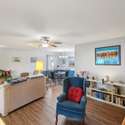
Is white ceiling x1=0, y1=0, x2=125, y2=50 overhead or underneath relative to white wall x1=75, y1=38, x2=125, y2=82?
overhead

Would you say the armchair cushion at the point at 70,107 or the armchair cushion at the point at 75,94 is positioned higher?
the armchair cushion at the point at 75,94

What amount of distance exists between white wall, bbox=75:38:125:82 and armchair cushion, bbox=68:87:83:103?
170cm

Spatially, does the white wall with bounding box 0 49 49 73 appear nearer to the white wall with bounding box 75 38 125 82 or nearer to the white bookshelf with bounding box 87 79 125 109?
the white wall with bounding box 75 38 125 82

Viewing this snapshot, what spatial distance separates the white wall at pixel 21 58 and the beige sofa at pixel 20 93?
392cm

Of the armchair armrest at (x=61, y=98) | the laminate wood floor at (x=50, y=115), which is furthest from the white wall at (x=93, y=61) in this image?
the armchair armrest at (x=61, y=98)

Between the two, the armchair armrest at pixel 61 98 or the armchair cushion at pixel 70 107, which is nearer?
the armchair cushion at pixel 70 107

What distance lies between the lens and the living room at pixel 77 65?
7.09 feet

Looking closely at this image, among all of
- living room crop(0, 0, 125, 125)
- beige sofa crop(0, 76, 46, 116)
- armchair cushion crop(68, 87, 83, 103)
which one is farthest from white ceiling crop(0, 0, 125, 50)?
beige sofa crop(0, 76, 46, 116)

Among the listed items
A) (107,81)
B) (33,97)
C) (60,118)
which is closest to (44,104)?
(33,97)

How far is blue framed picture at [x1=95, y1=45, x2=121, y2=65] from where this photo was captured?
432cm

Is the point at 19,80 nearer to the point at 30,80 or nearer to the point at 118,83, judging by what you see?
the point at 30,80

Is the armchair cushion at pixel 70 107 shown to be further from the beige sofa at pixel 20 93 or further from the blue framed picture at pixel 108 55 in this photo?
the blue framed picture at pixel 108 55

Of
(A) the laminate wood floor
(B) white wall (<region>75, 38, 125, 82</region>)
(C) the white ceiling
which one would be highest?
(C) the white ceiling

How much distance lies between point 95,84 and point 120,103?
3.83 ft
